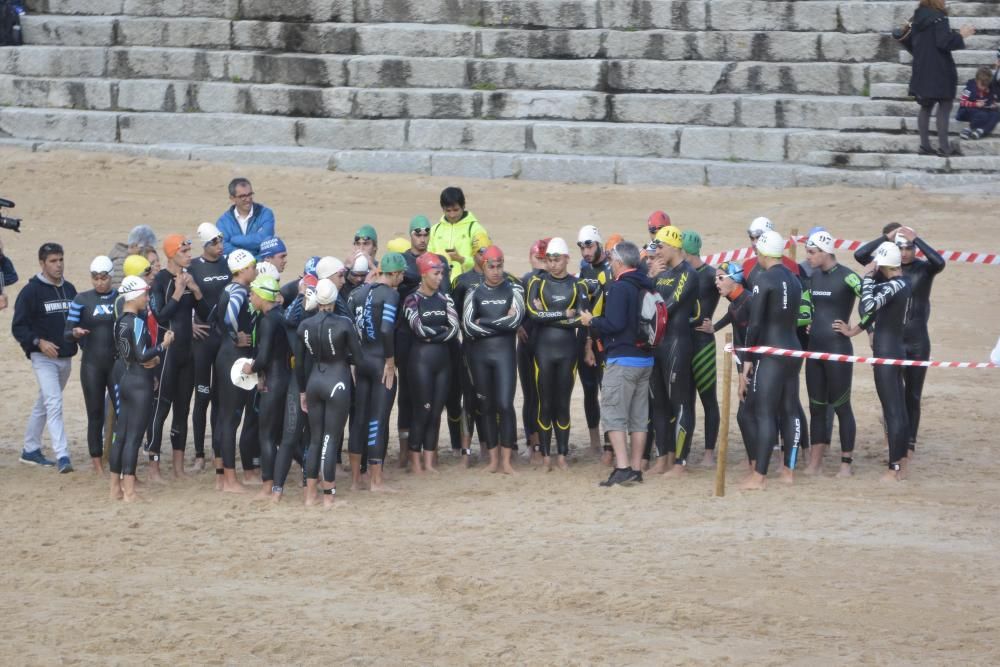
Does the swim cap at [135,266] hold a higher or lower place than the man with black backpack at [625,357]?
higher

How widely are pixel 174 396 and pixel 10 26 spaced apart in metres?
14.6

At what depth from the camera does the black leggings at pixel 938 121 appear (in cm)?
1800

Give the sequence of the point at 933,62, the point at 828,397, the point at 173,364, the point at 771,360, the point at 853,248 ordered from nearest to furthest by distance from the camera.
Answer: the point at 771,360 < the point at 173,364 < the point at 828,397 < the point at 853,248 < the point at 933,62

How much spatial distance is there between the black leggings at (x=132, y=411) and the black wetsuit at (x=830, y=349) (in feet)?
16.7

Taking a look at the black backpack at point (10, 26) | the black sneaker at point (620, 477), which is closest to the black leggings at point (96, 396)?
the black sneaker at point (620, 477)

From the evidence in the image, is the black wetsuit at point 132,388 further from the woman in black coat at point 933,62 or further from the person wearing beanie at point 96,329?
the woman in black coat at point 933,62

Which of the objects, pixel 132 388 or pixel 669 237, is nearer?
pixel 132 388

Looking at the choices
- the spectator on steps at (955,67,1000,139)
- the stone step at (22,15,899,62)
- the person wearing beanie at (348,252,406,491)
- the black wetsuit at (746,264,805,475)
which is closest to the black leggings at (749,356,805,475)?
the black wetsuit at (746,264,805,475)

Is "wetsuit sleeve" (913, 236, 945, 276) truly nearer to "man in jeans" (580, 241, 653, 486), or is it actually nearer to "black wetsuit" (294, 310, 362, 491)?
"man in jeans" (580, 241, 653, 486)

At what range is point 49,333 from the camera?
35.6 ft

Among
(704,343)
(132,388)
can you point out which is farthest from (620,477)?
(132,388)

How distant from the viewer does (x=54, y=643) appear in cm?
733

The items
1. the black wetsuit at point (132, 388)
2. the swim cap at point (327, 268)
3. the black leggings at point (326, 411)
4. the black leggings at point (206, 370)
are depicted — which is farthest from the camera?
the black leggings at point (206, 370)

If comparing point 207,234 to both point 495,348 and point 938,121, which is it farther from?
point 938,121
